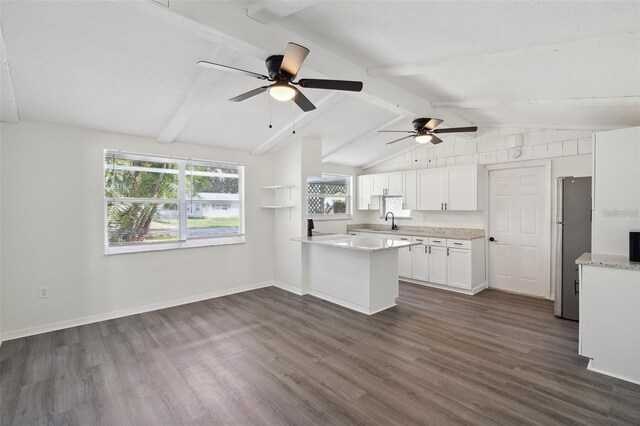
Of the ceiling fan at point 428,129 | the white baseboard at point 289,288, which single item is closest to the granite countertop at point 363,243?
the white baseboard at point 289,288

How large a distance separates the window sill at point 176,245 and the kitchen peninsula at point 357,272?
1.18m

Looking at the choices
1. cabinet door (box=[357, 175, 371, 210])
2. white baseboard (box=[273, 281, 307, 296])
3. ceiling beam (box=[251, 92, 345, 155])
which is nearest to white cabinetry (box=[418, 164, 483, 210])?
cabinet door (box=[357, 175, 371, 210])

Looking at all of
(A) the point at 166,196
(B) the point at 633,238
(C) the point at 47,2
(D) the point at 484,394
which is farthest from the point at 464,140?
(C) the point at 47,2

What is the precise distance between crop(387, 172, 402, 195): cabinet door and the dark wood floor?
277 centimetres

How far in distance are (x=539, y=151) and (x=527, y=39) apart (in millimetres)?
2948

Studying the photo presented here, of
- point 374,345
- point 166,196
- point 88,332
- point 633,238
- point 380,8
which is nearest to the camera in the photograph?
point 380,8

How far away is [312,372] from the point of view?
8.50ft

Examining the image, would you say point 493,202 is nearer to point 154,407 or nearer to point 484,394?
point 484,394

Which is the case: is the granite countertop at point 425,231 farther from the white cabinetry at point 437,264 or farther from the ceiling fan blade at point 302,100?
the ceiling fan blade at point 302,100

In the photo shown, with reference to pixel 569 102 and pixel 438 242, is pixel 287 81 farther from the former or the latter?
pixel 438 242

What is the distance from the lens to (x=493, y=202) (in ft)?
16.9

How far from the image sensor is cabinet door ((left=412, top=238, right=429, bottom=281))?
535cm

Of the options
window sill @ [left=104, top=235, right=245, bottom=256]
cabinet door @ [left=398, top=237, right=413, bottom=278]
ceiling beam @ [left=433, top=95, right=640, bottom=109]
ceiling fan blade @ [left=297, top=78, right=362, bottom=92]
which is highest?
ceiling beam @ [left=433, top=95, right=640, bottom=109]

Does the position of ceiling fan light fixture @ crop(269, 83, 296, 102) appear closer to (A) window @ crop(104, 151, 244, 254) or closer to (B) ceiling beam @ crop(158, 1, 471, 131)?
(B) ceiling beam @ crop(158, 1, 471, 131)
